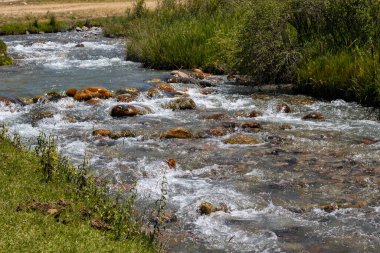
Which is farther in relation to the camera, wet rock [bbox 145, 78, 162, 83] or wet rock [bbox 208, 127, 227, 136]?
wet rock [bbox 145, 78, 162, 83]

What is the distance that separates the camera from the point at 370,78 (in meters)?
16.0

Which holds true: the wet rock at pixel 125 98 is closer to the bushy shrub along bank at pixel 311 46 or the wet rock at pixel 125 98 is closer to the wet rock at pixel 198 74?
the bushy shrub along bank at pixel 311 46

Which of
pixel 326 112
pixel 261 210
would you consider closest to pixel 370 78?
pixel 326 112

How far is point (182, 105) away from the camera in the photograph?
17141 millimetres

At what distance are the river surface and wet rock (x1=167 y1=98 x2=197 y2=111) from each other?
0.25 m

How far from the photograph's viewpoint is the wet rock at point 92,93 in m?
18.1

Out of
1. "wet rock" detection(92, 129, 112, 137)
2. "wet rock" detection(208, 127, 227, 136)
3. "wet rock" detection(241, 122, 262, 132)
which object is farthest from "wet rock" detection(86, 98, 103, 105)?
"wet rock" detection(241, 122, 262, 132)

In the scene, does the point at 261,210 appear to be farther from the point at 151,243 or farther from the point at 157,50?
the point at 157,50

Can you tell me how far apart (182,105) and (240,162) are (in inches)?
235

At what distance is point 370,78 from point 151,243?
1079 centimetres

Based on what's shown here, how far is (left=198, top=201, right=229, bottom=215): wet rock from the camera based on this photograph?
8742mm

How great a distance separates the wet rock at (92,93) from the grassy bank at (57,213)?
26.9 feet

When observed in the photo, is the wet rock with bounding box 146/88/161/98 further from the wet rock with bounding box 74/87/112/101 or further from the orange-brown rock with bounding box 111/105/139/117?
the orange-brown rock with bounding box 111/105/139/117

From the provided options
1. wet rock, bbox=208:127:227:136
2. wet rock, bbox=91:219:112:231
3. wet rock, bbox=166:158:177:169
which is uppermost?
wet rock, bbox=91:219:112:231
